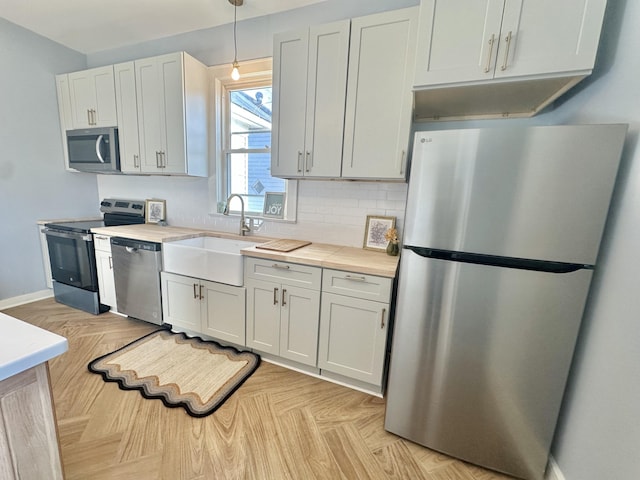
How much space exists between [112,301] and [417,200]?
123 inches

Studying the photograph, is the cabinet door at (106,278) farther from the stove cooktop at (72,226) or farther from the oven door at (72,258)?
the stove cooktop at (72,226)

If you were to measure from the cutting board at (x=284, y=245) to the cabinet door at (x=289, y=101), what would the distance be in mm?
561

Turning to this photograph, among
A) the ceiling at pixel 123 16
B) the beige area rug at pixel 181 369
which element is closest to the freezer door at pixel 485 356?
the beige area rug at pixel 181 369

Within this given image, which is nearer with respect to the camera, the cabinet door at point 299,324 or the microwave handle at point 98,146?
the cabinet door at point 299,324

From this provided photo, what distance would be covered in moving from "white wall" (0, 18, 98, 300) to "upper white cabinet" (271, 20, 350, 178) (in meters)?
2.88

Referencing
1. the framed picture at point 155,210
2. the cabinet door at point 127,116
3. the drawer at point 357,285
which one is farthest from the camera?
the framed picture at point 155,210

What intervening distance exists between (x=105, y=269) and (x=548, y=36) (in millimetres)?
3801

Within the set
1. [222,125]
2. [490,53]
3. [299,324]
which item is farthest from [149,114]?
[490,53]

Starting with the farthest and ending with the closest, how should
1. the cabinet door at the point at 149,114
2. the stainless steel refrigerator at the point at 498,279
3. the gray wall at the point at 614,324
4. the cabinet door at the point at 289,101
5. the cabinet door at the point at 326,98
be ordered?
1. the cabinet door at the point at 149,114
2. the cabinet door at the point at 289,101
3. the cabinet door at the point at 326,98
4. the stainless steel refrigerator at the point at 498,279
5. the gray wall at the point at 614,324

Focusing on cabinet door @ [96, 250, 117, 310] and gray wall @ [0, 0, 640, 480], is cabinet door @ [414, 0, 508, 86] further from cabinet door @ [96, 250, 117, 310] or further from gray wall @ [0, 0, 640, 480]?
cabinet door @ [96, 250, 117, 310]

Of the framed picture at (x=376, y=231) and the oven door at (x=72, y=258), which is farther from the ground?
the framed picture at (x=376, y=231)

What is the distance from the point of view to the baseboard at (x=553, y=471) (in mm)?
1330

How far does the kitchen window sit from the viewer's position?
267 centimetres

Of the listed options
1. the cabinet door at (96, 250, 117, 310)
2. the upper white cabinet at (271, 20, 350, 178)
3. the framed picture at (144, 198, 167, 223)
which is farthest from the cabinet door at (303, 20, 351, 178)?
the cabinet door at (96, 250, 117, 310)
